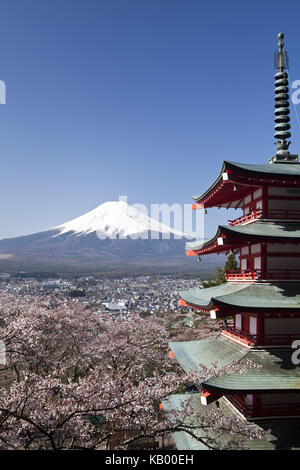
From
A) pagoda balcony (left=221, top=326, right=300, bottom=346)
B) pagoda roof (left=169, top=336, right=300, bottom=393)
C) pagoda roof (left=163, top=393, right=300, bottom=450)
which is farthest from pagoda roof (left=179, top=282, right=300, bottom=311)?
pagoda roof (left=163, top=393, right=300, bottom=450)

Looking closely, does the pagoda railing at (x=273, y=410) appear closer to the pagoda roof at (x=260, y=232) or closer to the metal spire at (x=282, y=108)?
the pagoda roof at (x=260, y=232)

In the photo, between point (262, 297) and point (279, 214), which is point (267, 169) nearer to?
point (279, 214)

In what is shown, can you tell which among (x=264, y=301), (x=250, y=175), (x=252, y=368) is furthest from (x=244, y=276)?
(x=250, y=175)

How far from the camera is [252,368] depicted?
10141 millimetres

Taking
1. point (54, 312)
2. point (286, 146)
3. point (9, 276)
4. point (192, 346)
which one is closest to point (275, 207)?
point (286, 146)

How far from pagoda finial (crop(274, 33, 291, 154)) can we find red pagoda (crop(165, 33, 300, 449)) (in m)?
0.04

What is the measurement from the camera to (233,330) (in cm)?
1277

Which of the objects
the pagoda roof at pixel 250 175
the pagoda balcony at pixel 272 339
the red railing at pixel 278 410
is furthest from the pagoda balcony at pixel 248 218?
the red railing at pixel 278 410

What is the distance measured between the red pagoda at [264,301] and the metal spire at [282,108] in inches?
1.5

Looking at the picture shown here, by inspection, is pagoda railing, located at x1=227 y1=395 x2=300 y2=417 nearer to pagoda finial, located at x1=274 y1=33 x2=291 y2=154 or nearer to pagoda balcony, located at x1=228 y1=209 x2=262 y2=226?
pagoda balcony, located at x1=228 y1=209 x2=262 y2=226

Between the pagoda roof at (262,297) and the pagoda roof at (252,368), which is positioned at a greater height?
the pagoda roof at (262,297)

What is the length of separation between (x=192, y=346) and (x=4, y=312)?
492 inches

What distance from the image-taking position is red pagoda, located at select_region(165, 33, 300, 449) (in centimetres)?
996

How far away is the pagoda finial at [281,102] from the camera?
13320 millimetres
